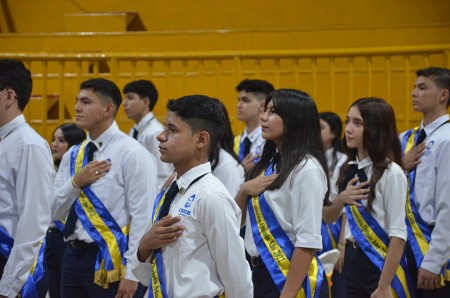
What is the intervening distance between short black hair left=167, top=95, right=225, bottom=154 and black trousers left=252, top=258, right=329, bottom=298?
2.25 ft

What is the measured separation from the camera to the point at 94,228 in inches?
176

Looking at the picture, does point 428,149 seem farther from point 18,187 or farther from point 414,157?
point 18,187

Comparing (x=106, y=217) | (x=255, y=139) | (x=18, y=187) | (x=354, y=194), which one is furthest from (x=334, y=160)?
(x=18, y=187)

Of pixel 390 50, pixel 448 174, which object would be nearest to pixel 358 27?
pixel 390 50

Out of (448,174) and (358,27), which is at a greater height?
(358,27)

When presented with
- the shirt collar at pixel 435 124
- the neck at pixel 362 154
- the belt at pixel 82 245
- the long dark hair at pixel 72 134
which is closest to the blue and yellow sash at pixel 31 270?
the belt at pixel 82 245

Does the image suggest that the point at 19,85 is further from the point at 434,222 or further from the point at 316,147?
the point at 434,222

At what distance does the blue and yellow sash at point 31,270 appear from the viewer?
339 centimetres

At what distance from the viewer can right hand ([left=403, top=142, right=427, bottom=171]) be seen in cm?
484

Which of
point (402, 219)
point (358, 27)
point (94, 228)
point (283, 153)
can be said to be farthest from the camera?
point (358, 27)

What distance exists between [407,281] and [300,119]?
4.28ft

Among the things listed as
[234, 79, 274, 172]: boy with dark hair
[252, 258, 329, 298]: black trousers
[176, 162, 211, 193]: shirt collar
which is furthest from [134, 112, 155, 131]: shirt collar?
[176, 162, 211, 193]: shirt collar

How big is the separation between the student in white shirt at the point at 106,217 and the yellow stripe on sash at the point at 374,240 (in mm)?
1147

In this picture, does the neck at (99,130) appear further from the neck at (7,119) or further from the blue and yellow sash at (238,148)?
the blue and yellow sash at (238,148)
